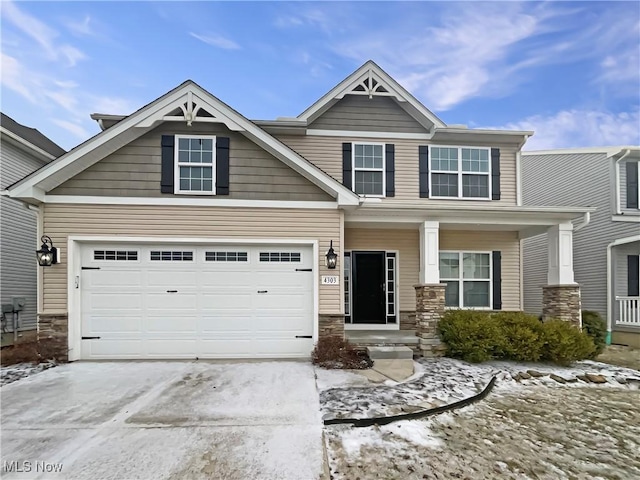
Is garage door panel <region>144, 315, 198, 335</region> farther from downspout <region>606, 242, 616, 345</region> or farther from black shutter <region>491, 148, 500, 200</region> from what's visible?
downspout <region>606, 242, 616, 345</region>

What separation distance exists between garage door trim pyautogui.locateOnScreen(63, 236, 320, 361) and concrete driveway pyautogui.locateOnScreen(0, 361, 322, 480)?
0.96 meters

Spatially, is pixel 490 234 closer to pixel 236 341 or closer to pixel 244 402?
pixel 236 341

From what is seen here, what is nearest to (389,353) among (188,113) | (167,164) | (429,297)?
(429,297)

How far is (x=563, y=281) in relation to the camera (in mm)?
7793

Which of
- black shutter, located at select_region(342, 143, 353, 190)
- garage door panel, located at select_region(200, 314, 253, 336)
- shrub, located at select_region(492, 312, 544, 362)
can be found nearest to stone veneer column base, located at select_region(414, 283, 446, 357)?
shrub, located at select_region(492, 312, 544, 362)

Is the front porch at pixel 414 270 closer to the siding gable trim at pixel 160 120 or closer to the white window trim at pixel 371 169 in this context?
the white window trim at pixel 371 169

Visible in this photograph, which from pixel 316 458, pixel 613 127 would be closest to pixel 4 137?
pixel 316 458

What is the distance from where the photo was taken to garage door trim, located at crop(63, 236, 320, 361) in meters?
6.78

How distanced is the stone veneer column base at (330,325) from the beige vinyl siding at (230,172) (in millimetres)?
2455

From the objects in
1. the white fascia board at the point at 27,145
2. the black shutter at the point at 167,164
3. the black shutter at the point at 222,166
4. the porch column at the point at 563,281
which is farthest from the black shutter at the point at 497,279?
the white fascia board at the point at 27,145

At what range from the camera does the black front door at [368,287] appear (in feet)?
30.3

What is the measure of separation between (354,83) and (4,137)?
915 centimetres

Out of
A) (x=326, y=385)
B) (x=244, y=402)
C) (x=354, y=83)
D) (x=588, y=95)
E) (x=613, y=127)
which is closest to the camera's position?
(x=244, y=402)

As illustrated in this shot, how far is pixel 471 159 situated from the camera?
31.6 feet
